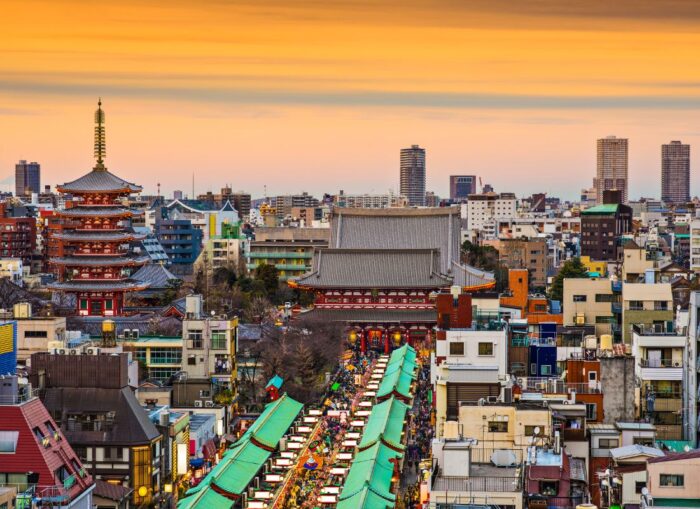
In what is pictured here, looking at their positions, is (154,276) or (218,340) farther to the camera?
(154,276)

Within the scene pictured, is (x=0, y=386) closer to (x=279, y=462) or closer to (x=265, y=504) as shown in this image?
(x=265, y=504)

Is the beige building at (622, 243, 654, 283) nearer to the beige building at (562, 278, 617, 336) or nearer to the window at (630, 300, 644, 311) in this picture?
the beige building at (562, 278, 617, 336)

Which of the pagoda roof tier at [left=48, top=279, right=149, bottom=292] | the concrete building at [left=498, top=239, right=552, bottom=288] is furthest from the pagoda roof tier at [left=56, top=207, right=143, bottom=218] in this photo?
the concrete building at [left=498, top=239, right=552, bottom=288]

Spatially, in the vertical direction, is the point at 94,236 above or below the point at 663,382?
above

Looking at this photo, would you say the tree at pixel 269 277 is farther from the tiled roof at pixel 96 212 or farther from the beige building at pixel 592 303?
the beige building at pixel 592 303

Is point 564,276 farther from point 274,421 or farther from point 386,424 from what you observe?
point 386,424

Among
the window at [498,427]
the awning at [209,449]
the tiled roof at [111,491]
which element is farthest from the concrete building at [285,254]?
the window at [498,427]

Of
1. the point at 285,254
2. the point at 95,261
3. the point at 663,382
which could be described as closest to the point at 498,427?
the point at 663,382
